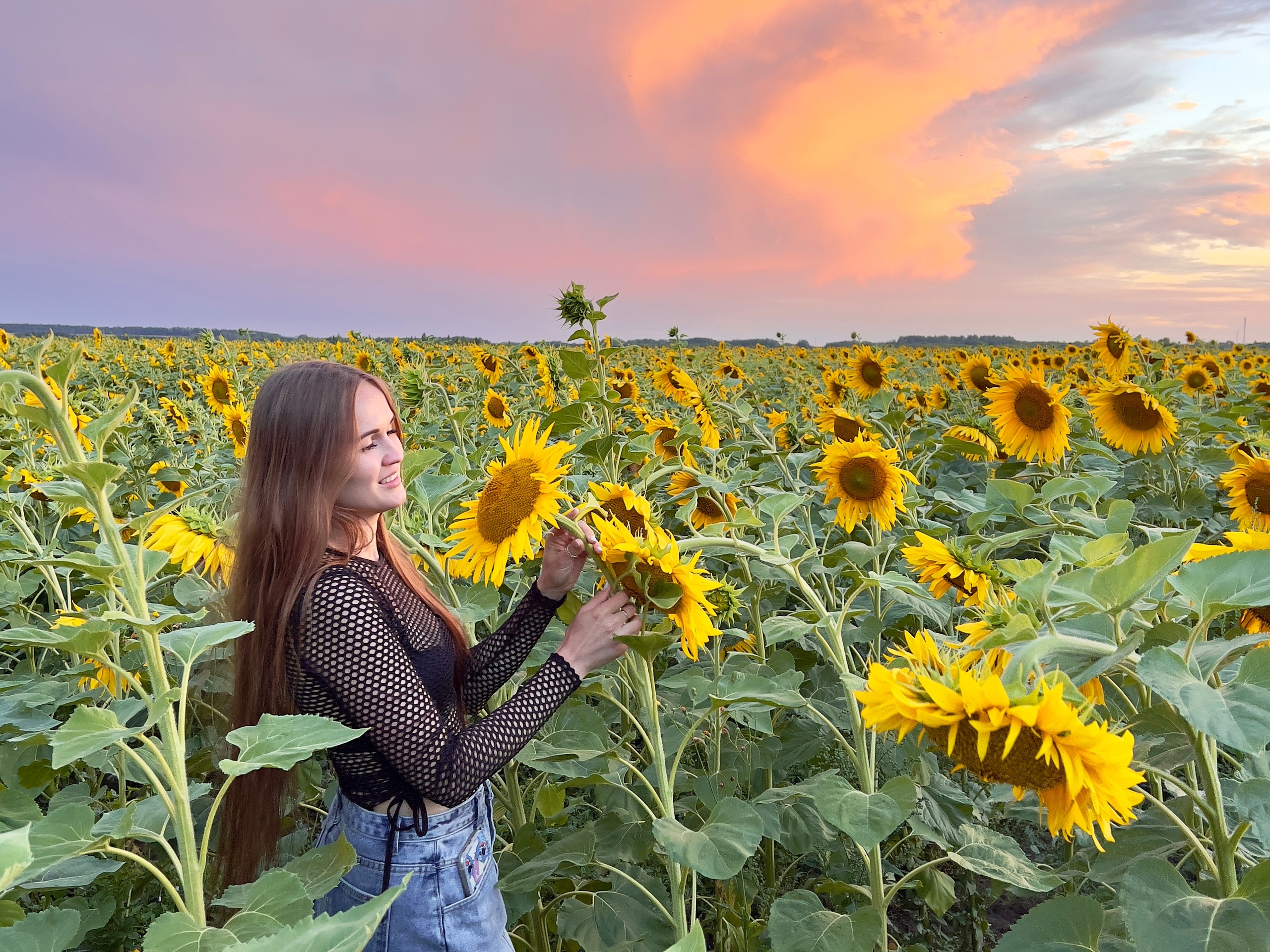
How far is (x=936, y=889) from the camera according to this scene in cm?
243

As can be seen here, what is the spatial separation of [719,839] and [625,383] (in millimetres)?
5013

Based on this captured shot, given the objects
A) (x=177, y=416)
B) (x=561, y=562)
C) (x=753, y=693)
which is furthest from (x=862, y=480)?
(x=177, y=416)

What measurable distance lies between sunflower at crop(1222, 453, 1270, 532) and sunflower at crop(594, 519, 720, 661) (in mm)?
2719

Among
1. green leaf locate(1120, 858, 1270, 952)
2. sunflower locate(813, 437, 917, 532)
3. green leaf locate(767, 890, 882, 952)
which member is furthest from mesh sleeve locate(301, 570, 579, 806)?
sunflower locate(813, 437, 917, 532)

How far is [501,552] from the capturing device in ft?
6.45

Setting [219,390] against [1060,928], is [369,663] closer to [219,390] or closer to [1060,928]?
[1060,928]

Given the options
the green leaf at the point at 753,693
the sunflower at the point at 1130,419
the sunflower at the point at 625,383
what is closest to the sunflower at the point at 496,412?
the sunflower at the point at 625,383

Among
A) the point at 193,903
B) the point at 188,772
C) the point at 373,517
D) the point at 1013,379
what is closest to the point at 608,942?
the point at 193,903

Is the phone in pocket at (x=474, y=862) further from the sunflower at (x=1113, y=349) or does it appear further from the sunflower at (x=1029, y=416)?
the sunflower at (x=1113, y=349)

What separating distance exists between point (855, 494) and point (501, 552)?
200 centimetres

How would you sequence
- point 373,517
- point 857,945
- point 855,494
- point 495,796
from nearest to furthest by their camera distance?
point 857,945, point 373,517, point 495,796, point 855,494

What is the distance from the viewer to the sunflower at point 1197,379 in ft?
26.9

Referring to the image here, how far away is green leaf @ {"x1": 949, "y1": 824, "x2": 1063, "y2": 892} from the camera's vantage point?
5.61 ft

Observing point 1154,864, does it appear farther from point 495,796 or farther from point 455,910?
point 495,796
